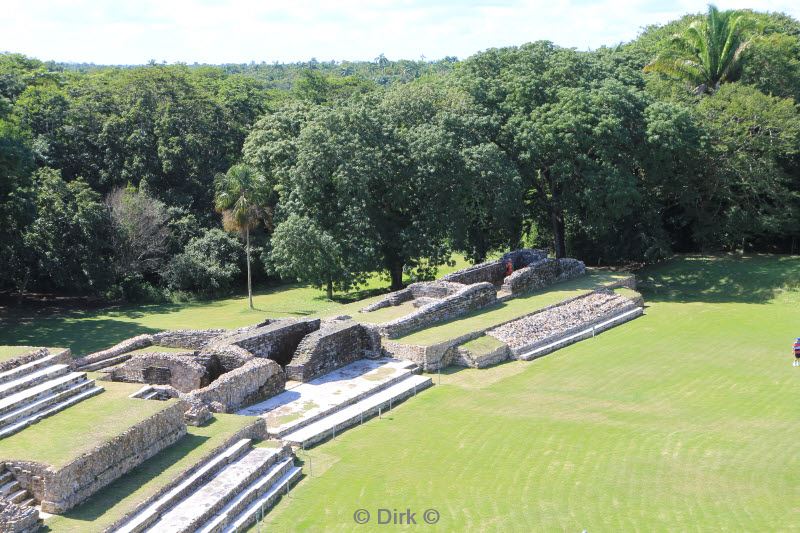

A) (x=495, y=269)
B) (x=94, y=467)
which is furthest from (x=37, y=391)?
(x=495, y=269)

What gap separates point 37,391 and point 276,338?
7575 millimetres

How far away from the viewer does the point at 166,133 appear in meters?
45.3

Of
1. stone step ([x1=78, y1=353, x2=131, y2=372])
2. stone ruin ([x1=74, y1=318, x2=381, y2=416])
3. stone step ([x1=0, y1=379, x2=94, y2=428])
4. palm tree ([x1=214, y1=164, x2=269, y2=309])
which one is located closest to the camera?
stone step ([x1=0, y1=379, x2=94, y2=428])

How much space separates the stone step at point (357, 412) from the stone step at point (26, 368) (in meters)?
5.38

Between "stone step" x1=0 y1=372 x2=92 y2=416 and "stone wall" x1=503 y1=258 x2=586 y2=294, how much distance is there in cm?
1747

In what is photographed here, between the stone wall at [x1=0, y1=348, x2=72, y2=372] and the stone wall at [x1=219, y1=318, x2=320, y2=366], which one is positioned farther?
the stone wall at [x1=219, y1=318, x2=320, y2=366]

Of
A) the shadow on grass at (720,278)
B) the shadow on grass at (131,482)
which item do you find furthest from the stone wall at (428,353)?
the shadow on grass at (720,278)

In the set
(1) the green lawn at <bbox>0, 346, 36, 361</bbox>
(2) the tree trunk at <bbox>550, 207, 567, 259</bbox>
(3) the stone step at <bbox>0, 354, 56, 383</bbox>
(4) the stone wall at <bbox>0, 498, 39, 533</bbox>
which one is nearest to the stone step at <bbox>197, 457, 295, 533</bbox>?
(4) the stone wall at <bbox>0, 498, 39, 533</bbox>

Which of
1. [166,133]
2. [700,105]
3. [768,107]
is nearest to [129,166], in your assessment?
[166,133]

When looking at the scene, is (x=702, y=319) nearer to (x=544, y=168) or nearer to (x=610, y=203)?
(x=610, y=203)

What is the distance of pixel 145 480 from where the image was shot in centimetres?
1566

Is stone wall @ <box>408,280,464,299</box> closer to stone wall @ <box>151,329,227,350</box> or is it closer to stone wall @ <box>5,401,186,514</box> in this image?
stone wall @ <box>151,329,227,350</box>

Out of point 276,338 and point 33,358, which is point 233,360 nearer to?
point 276,338

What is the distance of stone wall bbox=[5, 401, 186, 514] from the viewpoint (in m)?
14.4
